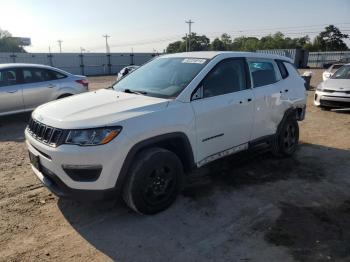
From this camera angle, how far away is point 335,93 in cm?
1059

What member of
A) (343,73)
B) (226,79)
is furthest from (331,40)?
(226,79)

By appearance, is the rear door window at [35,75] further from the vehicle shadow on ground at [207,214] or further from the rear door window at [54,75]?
the vehicle shadow on ground at [207,214]

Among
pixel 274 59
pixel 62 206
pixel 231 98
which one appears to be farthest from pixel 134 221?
pixel 274 59

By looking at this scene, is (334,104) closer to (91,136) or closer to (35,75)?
(35,75)

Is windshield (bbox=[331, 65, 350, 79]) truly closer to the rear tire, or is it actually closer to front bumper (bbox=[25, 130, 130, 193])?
the rear tire

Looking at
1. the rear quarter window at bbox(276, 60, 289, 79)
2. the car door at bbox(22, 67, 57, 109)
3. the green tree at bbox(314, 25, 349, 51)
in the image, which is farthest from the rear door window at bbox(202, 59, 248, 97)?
the green tree at bbox(314, 25, 349, 51)

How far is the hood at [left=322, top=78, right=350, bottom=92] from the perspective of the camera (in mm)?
10430

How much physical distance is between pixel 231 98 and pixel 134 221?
200cm

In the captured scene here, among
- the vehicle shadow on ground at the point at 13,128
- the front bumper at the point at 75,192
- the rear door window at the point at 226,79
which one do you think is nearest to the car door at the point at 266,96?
the rear door window at the point at 226,79

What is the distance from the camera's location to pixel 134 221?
3896 millimetres

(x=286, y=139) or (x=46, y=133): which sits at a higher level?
(x=46, y=133)

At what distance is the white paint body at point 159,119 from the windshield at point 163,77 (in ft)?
0.42

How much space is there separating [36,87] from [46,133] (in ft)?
19.6

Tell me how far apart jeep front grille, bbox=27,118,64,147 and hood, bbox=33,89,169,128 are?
0.05 metres
